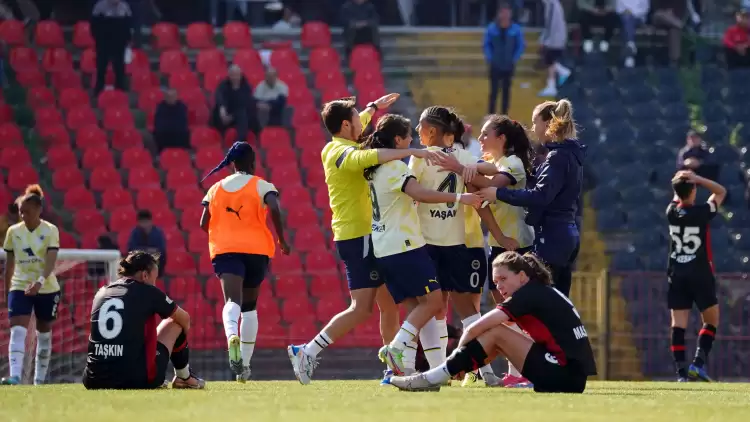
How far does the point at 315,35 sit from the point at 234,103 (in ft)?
8.56

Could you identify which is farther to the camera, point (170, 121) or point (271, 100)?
point (271, 100)

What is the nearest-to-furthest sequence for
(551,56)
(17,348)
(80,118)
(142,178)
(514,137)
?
(514,137)
(17,348)
(142,178)
(80,118)
(551,56)

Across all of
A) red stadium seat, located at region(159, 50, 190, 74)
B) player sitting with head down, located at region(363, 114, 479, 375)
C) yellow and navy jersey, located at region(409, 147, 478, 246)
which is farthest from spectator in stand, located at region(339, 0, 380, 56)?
player sitting with head down, located at region(363, 114, 479, 375)

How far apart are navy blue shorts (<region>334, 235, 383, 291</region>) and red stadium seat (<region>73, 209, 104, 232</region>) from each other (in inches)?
373

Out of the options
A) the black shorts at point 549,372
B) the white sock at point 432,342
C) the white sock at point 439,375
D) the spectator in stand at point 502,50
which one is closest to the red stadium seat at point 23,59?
the spectator in stand at point 502,50

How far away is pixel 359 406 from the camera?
6.50m

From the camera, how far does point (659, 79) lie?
20.0 metres

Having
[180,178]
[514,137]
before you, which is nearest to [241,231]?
[514,137]

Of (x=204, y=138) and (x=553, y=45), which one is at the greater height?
(x=553, y=45)

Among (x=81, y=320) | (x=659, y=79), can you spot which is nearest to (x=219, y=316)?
(x=81, y=320)

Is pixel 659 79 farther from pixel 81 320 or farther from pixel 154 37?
pixel 81 320

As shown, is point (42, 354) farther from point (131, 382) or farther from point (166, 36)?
point (166, 36)

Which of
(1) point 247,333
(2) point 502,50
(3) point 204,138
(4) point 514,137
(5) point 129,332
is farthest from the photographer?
(2) point 502,50

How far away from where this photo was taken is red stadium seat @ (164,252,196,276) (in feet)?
54.7
